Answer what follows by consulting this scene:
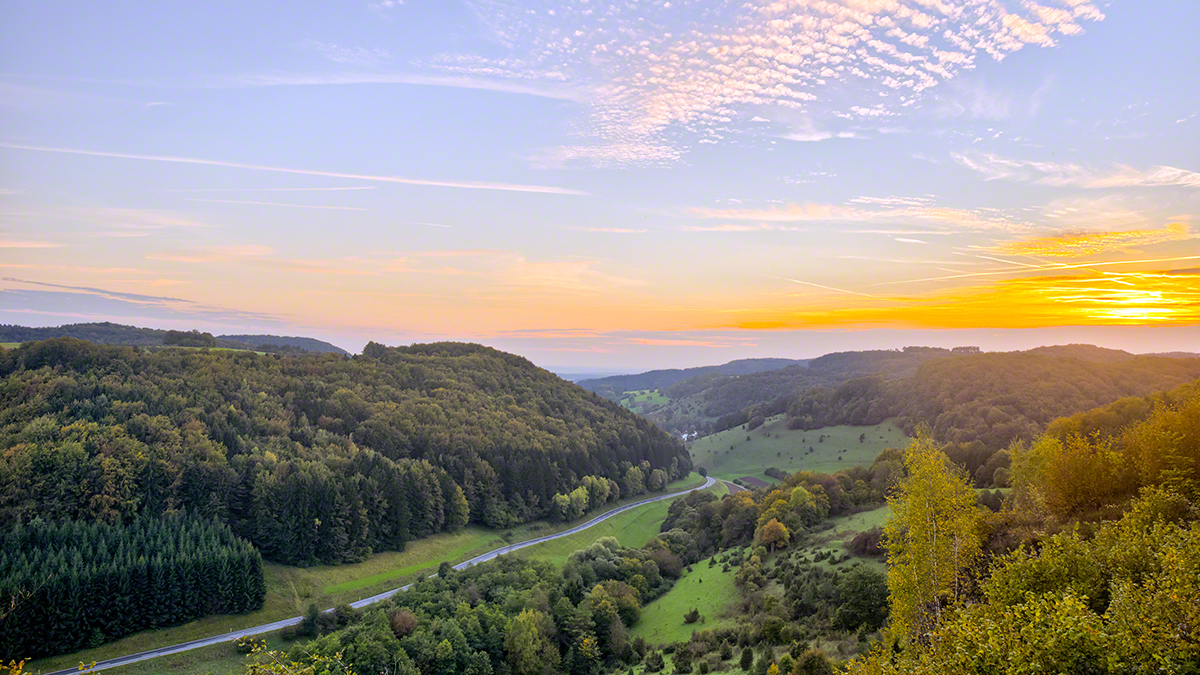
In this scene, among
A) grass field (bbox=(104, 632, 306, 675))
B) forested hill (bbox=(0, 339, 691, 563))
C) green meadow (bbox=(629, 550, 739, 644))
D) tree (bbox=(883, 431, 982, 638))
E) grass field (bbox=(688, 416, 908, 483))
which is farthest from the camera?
grass field (bbox=(688, 416, 908, 483))

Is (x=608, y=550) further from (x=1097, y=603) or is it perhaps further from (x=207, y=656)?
(x=1097, y=603)

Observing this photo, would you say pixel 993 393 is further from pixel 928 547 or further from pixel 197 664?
pixel 197 664

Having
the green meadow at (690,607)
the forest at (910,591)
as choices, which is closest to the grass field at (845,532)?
the forest at (910,591)

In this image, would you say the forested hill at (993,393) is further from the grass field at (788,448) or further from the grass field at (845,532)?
the grass field at (845,532)

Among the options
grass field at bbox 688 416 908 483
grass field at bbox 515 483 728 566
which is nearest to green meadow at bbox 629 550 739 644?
grass field at bbox 515 483 728 566

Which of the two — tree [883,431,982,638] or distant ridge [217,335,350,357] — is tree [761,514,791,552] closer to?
tree [883,431,982,638]

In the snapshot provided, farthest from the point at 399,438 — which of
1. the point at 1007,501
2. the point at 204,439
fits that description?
the point at 1007,501
